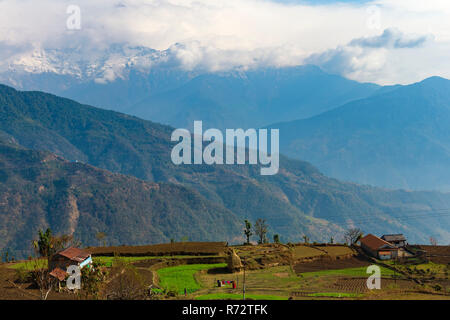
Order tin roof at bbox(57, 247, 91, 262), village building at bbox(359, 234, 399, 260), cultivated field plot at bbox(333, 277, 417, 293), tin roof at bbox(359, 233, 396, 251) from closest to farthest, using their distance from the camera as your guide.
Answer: cultivated field plot at bbox(333, 277, 417, 293) → tin roof at bbox(57, 247, 91, 262) → village building at bbox(359, 234, 399, 260) → tin roof at bbox(359, 233, 396, 251)

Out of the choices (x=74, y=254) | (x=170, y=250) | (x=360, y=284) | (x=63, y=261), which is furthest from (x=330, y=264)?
(x=63, y=261)

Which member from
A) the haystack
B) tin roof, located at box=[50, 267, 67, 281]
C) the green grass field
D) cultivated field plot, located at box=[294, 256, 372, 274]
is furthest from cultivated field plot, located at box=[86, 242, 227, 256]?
tin roof, located at box=[50, 267, 67, 281]

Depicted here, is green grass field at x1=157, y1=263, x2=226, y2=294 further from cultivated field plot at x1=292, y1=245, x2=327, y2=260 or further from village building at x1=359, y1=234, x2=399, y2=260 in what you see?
village building at x1=359, y1=234, x2=399, y2=260

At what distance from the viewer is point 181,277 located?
67562mm

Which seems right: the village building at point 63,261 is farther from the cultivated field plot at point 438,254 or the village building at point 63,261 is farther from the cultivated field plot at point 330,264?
the cultivated field plot at point 438,254

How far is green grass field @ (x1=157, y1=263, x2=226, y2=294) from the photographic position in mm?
60478

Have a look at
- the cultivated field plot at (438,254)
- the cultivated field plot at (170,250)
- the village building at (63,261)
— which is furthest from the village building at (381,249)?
the village building at (63,261)

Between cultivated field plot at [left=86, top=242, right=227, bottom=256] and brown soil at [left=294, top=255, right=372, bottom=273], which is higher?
cultivated field plot at [left=86, top=242, right=227, bottom=256]

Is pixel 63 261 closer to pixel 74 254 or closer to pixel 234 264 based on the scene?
pixel 74 254
